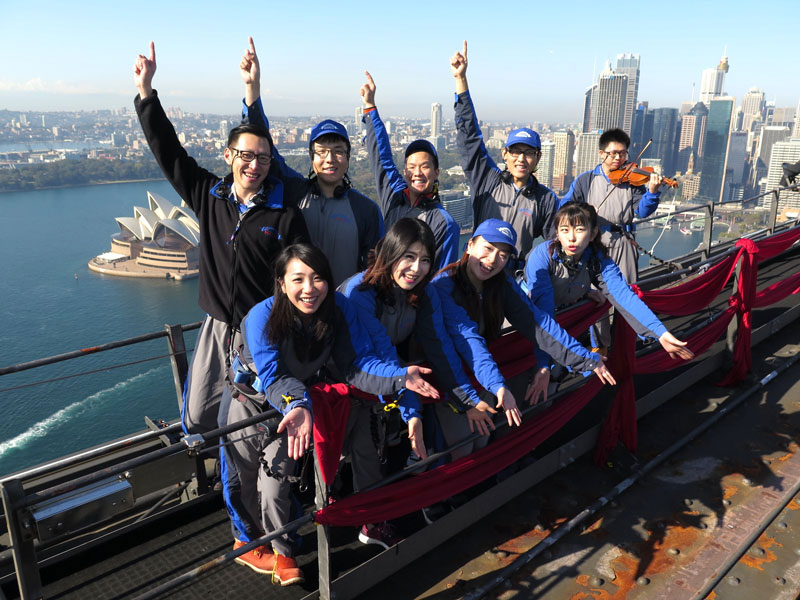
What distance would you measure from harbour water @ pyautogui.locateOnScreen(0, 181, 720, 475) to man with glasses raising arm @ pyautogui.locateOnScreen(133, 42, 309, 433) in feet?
24.7

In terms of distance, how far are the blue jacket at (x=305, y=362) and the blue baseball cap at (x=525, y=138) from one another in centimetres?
161

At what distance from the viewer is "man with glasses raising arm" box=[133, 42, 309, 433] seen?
244 cm

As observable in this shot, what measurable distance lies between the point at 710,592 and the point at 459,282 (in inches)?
63.9

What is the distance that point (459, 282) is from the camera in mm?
2564

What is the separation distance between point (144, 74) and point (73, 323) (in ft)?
166

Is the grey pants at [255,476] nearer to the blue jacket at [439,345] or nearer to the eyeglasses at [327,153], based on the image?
the blue jacket at [439,345]

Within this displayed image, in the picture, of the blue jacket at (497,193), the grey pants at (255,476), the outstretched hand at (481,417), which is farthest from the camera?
the blue jacket at (497,193)

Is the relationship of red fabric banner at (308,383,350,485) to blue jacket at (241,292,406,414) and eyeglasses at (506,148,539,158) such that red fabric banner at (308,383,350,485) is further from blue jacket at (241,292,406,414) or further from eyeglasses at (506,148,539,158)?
eyeglasses at (506,148,539,158)

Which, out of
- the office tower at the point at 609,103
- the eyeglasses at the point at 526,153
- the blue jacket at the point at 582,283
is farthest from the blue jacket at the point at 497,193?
the office tower at the point at 609,103

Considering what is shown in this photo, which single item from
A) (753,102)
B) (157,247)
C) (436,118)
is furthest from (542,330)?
(753,102)

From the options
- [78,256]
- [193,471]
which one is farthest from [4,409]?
[193,471]

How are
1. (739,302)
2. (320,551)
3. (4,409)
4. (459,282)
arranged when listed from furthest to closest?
1. (4,409)
2. (739,302)
3. (459,282)
4. (320,551)

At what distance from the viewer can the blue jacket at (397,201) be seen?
2982mm

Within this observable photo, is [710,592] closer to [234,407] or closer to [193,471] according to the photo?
[234,407]
